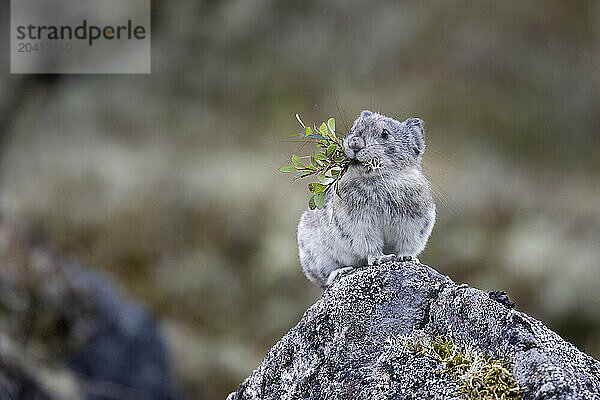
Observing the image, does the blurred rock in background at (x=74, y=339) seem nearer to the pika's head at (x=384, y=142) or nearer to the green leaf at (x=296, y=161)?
the green leaf at (x=296, y=161)

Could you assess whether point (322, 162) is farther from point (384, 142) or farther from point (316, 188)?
point (384, 142)

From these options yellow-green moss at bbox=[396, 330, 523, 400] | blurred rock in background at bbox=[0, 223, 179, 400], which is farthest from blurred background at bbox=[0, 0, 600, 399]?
yellow-green moss at bbox=[396, 330, 523, 400]

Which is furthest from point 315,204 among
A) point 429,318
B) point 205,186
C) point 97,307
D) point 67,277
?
point 205,186

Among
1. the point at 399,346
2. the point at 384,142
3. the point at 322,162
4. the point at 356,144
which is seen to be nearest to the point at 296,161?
the point at 322,162

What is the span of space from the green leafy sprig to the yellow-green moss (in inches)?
65.1

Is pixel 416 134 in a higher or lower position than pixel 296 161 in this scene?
higher

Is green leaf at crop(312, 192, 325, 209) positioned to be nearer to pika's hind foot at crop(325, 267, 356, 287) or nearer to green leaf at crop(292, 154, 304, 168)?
green leaf at crop(292, 154, 304, 168)

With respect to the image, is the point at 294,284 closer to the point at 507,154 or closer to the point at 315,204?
the point at 507,154

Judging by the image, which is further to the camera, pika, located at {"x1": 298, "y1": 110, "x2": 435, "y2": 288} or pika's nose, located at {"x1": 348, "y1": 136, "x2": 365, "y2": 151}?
pika, located at {"x1": 298, "y1": 110, "x2": 435, "y2": 288}

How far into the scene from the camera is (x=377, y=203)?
5918 millimetres

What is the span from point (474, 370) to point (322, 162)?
7.65 ft

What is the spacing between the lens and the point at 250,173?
17.3 m

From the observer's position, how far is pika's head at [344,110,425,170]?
18.6 ft

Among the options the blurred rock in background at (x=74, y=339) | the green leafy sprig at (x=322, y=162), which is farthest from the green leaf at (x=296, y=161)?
the blurred rock in background at (x=74, y=339)
